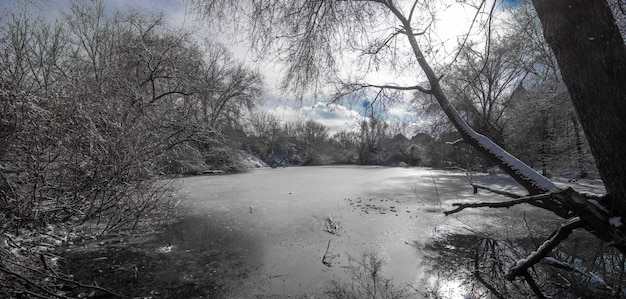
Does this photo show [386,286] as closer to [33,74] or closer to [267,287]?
[267,287]

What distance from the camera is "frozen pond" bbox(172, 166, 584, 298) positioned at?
3404 millimetres

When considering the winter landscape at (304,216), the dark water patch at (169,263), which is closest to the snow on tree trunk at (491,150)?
the winter landscape at (304,216)

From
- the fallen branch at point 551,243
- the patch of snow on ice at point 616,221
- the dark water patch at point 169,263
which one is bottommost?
the dark water patch at point 169,263

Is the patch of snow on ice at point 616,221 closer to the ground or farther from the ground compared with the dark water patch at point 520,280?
farther from the ground

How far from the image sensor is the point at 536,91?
454 inches

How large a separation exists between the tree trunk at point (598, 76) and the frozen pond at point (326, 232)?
226 cm

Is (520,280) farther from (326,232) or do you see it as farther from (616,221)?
(326,232)

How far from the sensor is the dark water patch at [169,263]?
10.6ft

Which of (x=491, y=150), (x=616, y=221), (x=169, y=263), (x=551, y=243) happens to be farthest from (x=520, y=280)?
(x=169, y=263)

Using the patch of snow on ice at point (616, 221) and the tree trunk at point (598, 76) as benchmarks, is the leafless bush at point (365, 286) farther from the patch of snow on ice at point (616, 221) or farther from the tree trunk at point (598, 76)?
the tree trunk at point (598, 76)

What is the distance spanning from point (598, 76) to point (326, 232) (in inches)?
180

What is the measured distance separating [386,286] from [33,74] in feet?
17.8

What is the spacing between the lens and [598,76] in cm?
134

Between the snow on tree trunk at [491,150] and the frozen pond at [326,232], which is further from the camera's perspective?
the frozen pond at [326,232]
